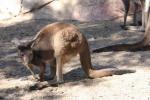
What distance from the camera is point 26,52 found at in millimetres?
4508

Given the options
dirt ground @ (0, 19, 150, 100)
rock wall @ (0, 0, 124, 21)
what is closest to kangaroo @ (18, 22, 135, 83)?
dirt ground @ (0, 19, 150, 100)

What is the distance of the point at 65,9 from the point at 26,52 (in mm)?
4318

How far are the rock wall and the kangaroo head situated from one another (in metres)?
4.18

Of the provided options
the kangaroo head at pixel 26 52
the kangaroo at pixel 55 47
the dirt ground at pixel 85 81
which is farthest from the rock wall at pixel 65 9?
the kangaroo head at pixel 26 52

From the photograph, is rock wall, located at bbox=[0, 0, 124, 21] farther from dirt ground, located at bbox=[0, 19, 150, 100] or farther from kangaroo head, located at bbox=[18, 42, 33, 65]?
kangaroo head, located at bbox=[18, 42, 33, 65]

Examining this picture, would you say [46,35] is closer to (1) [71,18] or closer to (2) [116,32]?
(2) [116,32]

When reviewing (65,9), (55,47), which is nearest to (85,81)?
(55,47)

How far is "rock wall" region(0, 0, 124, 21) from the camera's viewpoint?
8.67 m

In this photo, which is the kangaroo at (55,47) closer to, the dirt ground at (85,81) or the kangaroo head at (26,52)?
the kangaroo head at (26,52)

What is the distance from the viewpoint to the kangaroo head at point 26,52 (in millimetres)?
4488

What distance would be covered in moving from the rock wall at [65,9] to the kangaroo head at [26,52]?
164 inches

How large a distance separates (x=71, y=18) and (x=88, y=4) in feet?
1.32

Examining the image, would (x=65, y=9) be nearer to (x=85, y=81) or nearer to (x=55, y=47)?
(x=85, y=81)

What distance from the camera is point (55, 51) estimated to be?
458 cm
